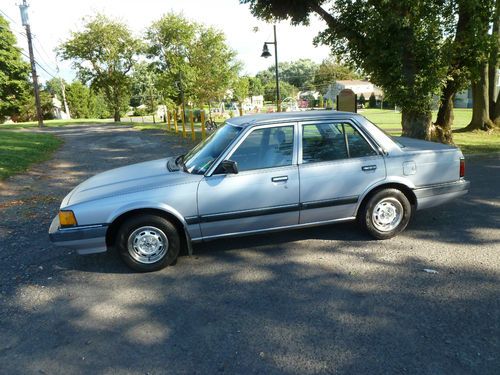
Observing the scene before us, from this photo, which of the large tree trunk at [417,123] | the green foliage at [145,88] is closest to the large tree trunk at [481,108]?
the large tree trunk at [417,123]

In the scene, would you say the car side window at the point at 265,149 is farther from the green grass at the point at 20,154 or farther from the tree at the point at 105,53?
the tree at the point at 105,53

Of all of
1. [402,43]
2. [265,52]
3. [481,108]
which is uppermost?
[265,52]

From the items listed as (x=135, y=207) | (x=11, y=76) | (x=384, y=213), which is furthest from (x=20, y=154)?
(x=11, y=76)

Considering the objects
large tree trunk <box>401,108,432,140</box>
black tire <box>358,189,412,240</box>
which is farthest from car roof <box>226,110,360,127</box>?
large tree trunk <box>401,108,432,140</box>

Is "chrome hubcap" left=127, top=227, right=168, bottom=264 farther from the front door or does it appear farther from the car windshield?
the car windshield

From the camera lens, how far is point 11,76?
4962cm

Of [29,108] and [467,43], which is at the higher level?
[29,108]

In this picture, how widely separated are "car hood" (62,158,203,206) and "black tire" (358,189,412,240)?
2.03m

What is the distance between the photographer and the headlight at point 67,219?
3902 millimetres

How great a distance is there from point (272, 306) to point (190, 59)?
32205 mm

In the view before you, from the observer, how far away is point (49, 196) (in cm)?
756

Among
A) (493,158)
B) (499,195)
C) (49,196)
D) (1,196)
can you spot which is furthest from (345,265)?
(493,158)

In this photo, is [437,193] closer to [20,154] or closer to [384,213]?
[384,213]

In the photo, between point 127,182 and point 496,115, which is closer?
point 127,182
